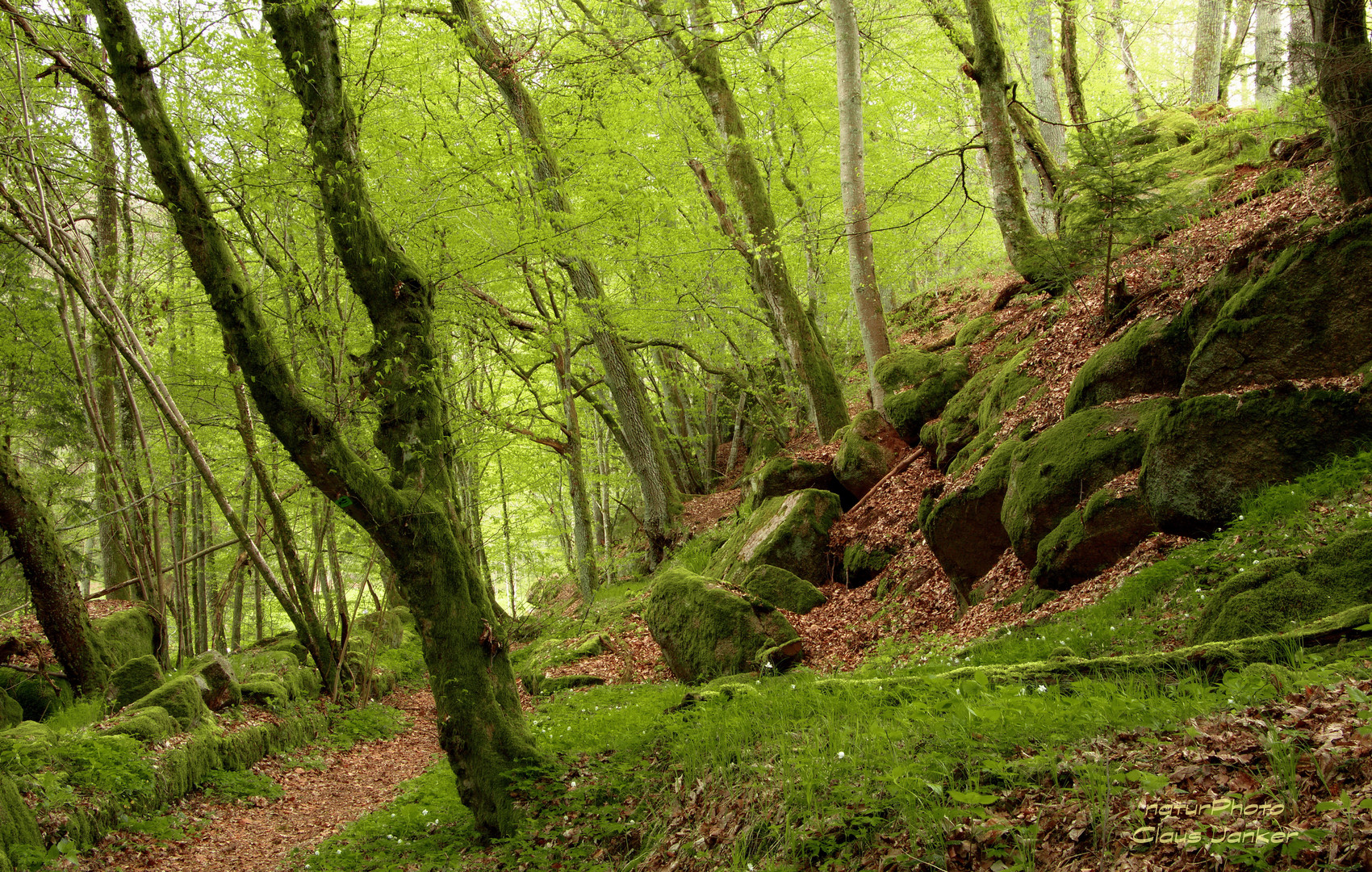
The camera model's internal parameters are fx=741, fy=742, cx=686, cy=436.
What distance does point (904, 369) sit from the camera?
1143cm

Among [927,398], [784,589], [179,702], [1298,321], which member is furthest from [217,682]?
[1298,321]

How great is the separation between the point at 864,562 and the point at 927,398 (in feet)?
9.17

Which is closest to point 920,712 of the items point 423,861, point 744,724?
point 744,724

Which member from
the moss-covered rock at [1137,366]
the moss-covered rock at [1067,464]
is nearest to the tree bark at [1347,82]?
the moss-covered rock at [1137,366]

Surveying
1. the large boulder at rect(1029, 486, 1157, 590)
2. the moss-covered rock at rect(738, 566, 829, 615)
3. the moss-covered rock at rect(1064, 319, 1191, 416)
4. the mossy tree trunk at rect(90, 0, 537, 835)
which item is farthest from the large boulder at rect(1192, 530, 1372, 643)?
the moss-covered rock at rect(738, 566, 829, 615)

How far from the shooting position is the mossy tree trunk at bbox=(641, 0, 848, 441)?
12641 mm

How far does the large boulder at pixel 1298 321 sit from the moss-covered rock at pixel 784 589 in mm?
4717

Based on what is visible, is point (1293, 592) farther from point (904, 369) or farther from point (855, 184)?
point (855, 184)

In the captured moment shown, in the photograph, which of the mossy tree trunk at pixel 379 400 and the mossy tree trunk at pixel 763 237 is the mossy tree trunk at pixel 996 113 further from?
the mossy tree trunk at pixel 379 400

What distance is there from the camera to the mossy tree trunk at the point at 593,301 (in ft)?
→ 35.6

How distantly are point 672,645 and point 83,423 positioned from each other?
1210 cm

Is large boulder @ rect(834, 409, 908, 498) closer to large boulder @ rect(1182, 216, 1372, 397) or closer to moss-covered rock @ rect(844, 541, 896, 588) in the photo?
moss-covered rock @ rect(844, 541, 896, 588)

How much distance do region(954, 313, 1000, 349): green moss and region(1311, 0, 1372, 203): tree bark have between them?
554 centimetres

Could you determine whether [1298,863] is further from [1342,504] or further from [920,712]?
[1342,504]
